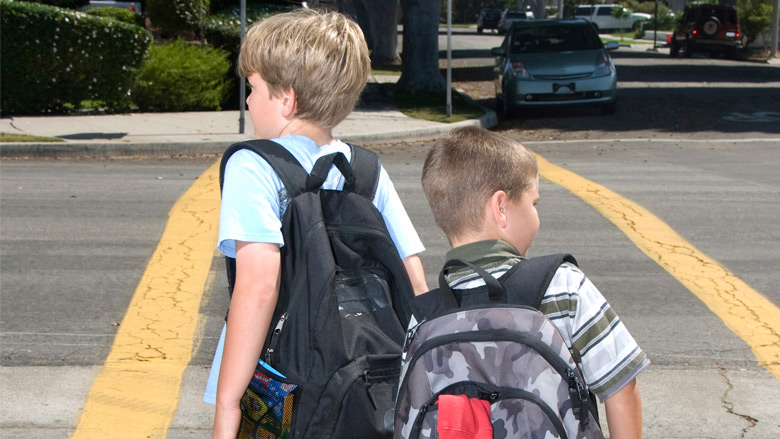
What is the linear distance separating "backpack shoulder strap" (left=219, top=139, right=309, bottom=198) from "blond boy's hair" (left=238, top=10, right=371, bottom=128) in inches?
4.9

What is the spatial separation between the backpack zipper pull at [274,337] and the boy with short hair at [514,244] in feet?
1.34

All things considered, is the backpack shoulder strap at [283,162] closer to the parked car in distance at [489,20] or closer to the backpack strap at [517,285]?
the backpack strap at [517,285]

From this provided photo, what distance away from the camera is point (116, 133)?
1380 cm

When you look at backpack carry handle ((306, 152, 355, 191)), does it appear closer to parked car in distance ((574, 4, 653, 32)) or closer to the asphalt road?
the asphalt road

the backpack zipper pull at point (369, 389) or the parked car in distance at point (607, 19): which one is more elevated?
the parked car in distance at point (607, 19)

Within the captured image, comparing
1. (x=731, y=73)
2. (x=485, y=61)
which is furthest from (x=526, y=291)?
(x=485, y=61)

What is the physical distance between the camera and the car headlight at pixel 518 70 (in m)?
16.6

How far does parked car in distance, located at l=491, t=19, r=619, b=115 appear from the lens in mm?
16422

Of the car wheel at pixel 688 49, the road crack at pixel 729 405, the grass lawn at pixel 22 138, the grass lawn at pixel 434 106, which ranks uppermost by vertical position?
the car wheel at pixel 688 49

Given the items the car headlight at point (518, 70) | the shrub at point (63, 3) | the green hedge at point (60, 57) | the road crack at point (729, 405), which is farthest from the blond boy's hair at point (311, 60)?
the shrub at point (63, 3)

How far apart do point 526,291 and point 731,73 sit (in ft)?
87.8

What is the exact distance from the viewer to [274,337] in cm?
217

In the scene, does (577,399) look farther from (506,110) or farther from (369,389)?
(506,110)

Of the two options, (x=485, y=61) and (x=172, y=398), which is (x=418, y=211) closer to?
(x=172, y=398)
